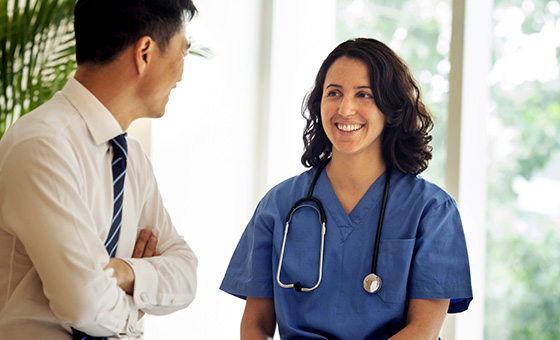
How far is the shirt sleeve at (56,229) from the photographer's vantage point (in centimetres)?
102

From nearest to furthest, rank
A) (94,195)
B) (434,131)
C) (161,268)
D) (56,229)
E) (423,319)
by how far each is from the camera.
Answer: (56,229) < (94,195) < (161,268) < (423,319) < (434,131)

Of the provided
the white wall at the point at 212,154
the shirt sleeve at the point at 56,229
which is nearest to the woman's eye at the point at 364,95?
the shirt sleeve at the point at 56,229

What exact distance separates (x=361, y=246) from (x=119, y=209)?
2.12ft

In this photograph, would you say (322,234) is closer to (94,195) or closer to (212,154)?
(94,195)

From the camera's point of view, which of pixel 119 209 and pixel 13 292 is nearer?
pixel 13 292

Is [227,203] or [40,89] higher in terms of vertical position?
[40,89]

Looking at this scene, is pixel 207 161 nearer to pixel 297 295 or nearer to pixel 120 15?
pixel 297 295

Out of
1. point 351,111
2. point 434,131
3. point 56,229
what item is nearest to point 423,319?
point 351,111

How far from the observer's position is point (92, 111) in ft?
3.84

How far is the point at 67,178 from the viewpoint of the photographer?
3.48 ft

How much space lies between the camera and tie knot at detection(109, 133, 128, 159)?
122 centimetres

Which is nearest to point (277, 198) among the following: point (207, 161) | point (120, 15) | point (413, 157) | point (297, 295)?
point (297, 295)

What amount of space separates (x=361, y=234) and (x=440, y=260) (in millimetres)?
208

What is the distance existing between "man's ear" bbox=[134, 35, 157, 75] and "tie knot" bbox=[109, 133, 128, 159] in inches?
5.6
